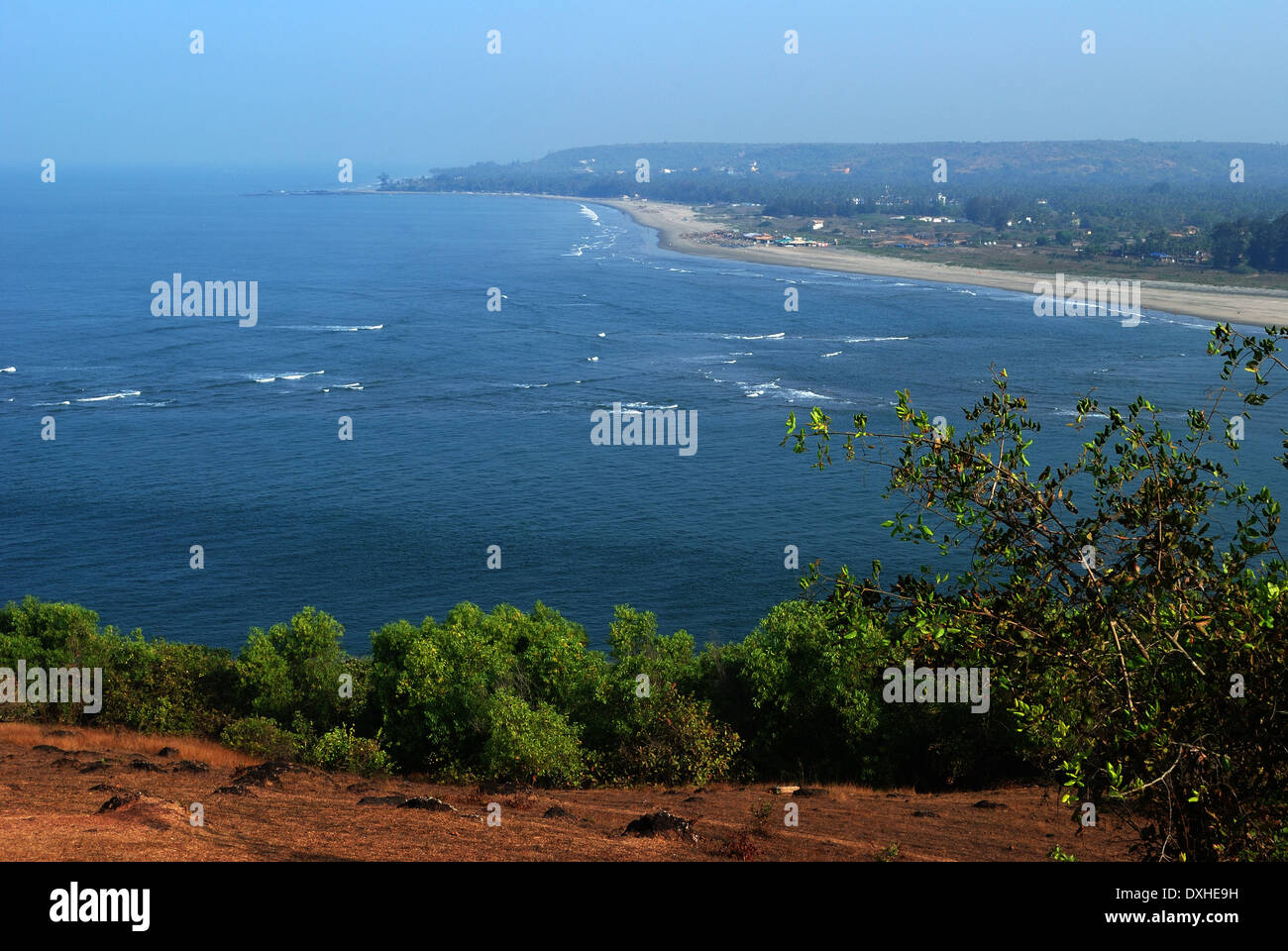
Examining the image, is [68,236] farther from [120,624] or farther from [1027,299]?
[120,624]

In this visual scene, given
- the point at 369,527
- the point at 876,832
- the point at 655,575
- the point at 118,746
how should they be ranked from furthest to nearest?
the point at 369,527
the point at 655,575
the point at 118,746
the point at 876,832

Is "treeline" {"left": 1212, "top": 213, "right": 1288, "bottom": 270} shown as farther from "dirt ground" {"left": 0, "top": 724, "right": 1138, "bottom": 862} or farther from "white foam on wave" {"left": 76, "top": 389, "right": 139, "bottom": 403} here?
"dirt ground" {"left": 0, "top": 724, "right": 1138, "bottom": 862}

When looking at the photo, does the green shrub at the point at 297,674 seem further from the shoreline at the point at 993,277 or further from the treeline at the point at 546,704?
the shoreline at the point at 993,277

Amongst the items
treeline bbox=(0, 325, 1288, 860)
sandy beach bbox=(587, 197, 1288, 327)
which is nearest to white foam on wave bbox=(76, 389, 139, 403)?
treeline bbox=(0, 325, 1288, 860)

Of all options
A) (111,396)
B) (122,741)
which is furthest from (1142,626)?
(111,396)

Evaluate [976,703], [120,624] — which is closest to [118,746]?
[120,624]

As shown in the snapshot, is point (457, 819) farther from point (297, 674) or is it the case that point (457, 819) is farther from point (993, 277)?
point (993, 277)
